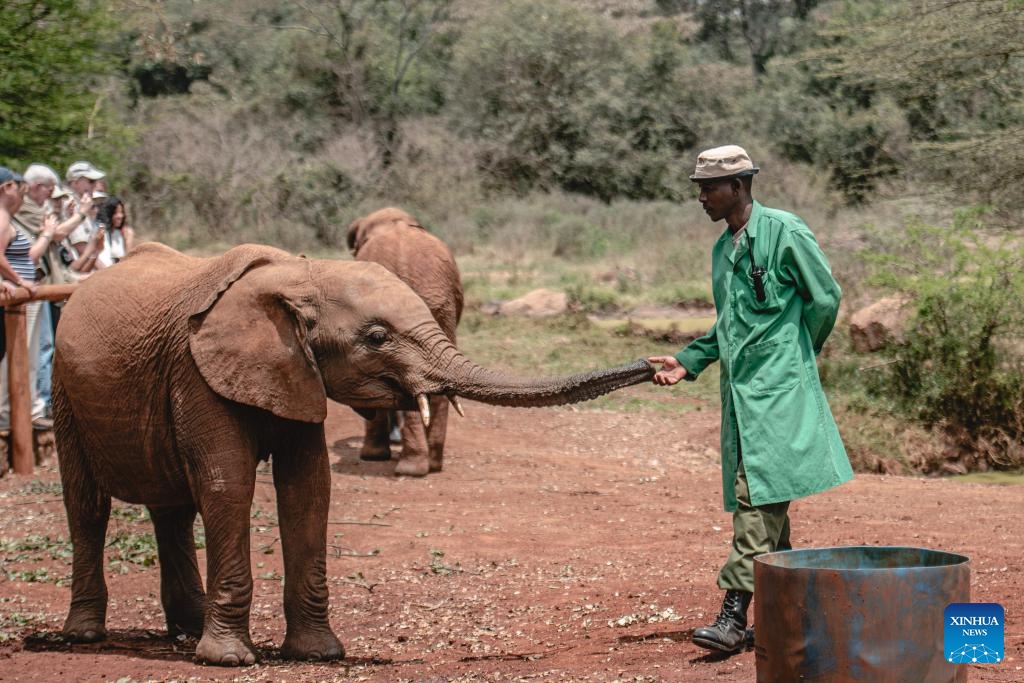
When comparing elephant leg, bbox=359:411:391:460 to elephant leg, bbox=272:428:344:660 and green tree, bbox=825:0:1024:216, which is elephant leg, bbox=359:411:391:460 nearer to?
elephant leg, bbox=272:428:344:660

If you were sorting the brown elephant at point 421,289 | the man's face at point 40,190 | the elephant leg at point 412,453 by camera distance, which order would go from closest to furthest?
the man's face at point 40,190 → the brown elephant at point 421,289 → the elephant leg at point 412,453

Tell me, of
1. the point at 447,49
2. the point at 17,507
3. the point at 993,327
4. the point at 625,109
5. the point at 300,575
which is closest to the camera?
the point at 300,575

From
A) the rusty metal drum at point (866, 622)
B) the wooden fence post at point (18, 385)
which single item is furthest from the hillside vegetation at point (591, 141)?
the rusty metal drum at point (866, 622)

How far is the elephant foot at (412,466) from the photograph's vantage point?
11.5m

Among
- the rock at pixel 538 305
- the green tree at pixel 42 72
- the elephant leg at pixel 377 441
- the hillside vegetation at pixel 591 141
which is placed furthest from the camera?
the rock at pixel 538 305

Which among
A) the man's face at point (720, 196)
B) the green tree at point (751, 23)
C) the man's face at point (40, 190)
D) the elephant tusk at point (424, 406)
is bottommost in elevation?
the elephant tusk at point (424, 406)

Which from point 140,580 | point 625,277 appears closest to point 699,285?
point 625,277

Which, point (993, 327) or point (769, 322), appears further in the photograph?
point (993, 327)

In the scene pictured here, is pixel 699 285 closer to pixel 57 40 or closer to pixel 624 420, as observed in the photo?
pixel 624 420

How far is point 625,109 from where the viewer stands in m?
36.4

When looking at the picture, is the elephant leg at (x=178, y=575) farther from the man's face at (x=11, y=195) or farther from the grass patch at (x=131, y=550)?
the man's face at (x=11, y=195)

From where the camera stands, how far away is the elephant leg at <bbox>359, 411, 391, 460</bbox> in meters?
12.0

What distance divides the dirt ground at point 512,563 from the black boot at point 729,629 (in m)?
0.08

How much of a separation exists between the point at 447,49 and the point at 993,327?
31.7 metres
